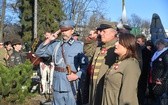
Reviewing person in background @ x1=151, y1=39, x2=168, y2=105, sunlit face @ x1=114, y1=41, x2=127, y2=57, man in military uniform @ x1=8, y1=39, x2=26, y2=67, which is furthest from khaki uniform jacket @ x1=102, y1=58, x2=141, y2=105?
man in military uniform @ x1=8, y1=39, x2=26, y2=67

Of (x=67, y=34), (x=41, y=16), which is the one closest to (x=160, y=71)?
(x=67, y=34)

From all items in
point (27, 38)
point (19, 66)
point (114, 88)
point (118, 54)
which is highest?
point (118, 54)

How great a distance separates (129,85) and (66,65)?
154 cm

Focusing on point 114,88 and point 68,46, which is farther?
point 68,46

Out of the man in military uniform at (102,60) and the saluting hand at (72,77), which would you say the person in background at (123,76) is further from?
the saluting hand at (72,77)

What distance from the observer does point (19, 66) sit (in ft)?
33.2

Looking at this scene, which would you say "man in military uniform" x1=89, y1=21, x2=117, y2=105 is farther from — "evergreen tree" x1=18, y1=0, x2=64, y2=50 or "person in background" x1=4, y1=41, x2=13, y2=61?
"evergreen tree" x1=18, y1=0, x2=64, y2=50

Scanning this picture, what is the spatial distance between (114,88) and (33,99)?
6.38 meters

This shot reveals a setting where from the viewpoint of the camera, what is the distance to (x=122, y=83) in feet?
16.2

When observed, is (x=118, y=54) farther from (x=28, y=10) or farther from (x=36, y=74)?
(x=28, y=10)

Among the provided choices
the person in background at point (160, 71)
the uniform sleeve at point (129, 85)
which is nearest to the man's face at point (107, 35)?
the uniform sleeve at point (129, 85)

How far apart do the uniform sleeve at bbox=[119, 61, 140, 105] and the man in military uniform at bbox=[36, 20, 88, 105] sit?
1283 mm

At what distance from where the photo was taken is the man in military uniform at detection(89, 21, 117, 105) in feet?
18.1

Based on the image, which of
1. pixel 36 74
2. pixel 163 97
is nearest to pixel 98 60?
pixel 163 97
